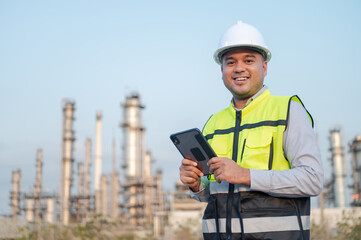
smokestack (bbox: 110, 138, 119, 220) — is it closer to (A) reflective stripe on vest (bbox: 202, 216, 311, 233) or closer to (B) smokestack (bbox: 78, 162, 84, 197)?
(B) smokestack (bbox: 78, 162, 84, 197)

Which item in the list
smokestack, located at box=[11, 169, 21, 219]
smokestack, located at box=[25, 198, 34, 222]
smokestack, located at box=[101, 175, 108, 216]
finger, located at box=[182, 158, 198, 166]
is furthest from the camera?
smokestack, located at box=[11, 169, 21, 219]

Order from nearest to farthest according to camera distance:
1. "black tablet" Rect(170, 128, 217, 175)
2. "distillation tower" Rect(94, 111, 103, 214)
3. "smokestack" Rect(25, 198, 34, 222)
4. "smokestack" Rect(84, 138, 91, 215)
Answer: "black tablet" Rect(170, 128, 217, 175)
"distillation tower" Rect(94, 111, 103, 214)
"smokestack" Rect(84, 138, 91, 215)
"smokestack" Rect(25, 198, 34, 222)

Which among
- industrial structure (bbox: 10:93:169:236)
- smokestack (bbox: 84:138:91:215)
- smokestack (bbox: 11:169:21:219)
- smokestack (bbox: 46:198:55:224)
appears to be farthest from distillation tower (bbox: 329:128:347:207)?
smokestack (bbox: 11:169:21:219)

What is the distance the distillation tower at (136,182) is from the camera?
28484mm

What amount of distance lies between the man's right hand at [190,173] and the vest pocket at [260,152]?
243 millimetres

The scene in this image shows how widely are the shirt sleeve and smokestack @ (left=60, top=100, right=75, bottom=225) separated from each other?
1147 inches

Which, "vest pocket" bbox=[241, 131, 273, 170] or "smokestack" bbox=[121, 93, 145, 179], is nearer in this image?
"vest pocket" bbox=[241, 131, 273, 170]

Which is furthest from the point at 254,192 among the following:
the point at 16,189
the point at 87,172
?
the point at 16,189

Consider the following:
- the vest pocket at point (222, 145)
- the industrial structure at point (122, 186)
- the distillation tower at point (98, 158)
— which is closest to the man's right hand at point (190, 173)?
the vest pocket at point (222, 145)

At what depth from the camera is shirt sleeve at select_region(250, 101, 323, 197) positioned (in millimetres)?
1853

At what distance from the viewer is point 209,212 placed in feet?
6.81

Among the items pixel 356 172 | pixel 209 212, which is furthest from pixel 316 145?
pixel 356 172

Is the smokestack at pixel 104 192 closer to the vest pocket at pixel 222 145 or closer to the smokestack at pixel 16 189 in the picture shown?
the smokestack at pixel 16 189

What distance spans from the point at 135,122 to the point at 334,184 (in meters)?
15.0
